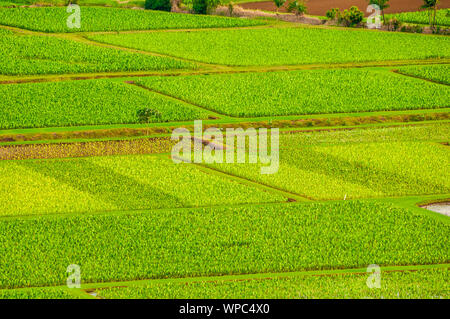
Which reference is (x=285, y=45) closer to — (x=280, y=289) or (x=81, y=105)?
(x=81, y=105)

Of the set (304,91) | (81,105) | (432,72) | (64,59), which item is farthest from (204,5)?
(81,105)

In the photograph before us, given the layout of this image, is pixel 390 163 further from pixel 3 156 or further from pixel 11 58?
pixel 11 58

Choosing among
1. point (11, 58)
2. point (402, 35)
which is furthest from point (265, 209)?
point (402, 35)

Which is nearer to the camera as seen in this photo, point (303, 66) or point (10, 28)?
point (303, 66)

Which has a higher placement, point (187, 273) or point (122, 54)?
point (122, 54)

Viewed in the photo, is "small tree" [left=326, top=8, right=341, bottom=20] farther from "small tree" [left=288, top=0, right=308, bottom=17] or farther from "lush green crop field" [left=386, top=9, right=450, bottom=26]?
"lush green crop field" [left=386, top=9, right=450, bottom=26]

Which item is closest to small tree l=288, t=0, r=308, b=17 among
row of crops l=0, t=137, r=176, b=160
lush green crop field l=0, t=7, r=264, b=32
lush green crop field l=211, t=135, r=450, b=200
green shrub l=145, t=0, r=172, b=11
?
lush green crop field l=0, t=7, r=264, b=32
